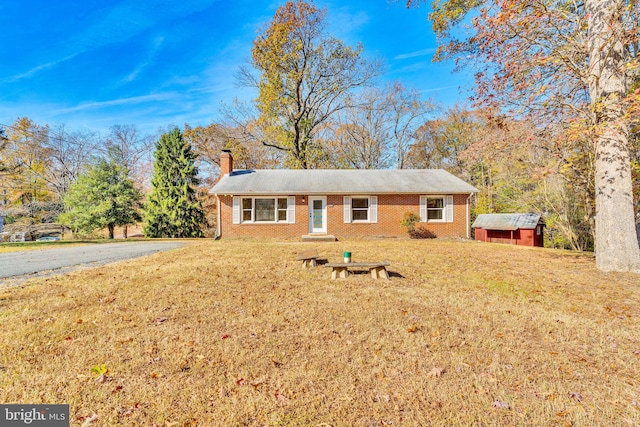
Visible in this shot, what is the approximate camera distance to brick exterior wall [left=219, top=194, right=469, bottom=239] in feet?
52.2

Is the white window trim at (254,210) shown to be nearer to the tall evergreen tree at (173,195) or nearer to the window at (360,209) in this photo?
the window at (360,209)

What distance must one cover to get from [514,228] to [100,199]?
26.3m

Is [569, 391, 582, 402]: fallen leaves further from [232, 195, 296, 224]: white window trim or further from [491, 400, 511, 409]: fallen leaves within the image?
[232, 195, 296, 224]: white window trim

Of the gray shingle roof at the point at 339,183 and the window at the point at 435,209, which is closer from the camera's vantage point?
the gray shingle roof at the point at 339,183

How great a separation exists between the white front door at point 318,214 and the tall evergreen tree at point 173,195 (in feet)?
35.1

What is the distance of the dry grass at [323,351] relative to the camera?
239 cm

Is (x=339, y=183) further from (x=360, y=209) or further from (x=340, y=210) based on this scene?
(x=360, y=209)

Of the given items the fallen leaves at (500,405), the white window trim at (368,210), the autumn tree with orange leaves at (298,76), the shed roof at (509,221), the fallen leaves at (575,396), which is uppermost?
the autumn tree with orange leaves at (298,76)

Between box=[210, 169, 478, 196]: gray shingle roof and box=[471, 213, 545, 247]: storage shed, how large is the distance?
380 cm

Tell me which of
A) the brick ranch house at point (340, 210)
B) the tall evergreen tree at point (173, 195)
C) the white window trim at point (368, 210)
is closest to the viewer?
the brick ranch house at point (340, 210)

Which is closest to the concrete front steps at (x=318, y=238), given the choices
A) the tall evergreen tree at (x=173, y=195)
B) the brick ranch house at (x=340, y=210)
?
the brick ranch house at (x=340, y=210)

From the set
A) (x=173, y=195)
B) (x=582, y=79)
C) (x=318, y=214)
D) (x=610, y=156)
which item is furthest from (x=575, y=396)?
(x=173, y=195)

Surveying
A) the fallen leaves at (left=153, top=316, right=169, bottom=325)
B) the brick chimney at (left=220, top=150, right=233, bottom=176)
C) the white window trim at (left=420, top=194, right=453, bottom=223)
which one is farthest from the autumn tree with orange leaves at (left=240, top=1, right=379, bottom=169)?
the fallen leaves at (left=153, top=316, right=169, bottom=325)

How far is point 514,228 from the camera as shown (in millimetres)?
17297
